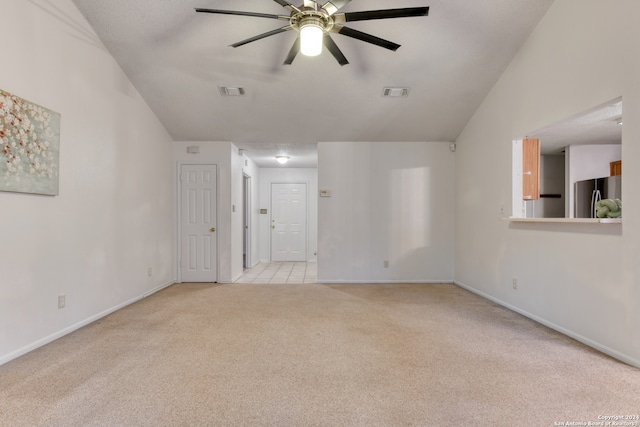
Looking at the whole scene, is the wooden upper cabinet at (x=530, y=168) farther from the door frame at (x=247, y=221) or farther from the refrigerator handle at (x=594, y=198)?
the door frame at (x=247, y=221)

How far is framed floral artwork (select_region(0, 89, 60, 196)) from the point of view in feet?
8.00

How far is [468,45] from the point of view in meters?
3.61

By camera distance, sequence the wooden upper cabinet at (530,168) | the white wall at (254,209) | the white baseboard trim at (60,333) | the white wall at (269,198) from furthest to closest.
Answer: the white wall at (269,198), the white wall at (254,209), the wooden upper cabinet at (530,168), the white baseboard trim at (60,333)

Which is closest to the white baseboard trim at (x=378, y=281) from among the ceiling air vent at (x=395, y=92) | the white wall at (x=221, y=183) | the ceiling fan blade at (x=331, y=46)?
the white wall at (x=221, y=183)

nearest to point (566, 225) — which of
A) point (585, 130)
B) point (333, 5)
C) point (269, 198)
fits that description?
point (585, 130)

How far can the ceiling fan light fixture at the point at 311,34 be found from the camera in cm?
238

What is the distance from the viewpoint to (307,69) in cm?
396

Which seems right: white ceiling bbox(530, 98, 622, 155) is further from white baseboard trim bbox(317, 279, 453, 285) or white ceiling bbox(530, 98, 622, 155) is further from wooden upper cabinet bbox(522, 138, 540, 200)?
white baseboard trim bbox(317, 279, 453, 285)

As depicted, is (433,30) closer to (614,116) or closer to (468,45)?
(468,45)

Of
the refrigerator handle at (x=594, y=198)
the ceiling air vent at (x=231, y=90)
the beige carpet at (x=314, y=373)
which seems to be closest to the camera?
the beige carpet at (x=314, y=373)

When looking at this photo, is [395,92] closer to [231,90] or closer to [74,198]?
[231,90]

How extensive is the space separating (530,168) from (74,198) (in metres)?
4.98

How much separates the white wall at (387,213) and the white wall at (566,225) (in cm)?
75

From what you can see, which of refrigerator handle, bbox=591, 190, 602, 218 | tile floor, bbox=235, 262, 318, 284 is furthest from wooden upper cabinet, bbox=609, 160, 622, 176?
tile floor, bbox=235, 262, 318, 284
